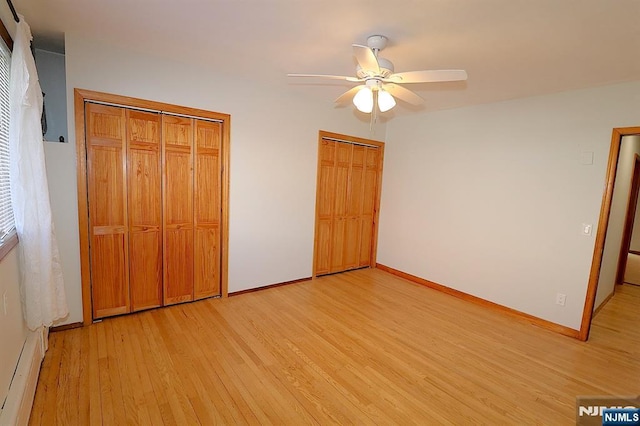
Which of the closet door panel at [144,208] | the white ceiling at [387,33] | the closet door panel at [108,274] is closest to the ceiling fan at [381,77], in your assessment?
the white ceiling at [387,33]

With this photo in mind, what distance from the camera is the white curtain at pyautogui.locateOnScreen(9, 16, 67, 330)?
1818mm

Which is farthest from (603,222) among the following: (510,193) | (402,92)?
(402,92)

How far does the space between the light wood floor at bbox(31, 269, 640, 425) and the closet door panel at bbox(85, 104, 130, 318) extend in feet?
0.99

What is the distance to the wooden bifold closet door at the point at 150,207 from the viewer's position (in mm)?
2691

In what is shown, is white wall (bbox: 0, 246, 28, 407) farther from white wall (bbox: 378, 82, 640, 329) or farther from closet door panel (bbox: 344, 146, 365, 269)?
white wall (bbox: 378, 82, 640, 329)

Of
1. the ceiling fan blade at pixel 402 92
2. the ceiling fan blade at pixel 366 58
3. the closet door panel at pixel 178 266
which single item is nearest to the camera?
the ceiling fan blade at pixel 366 58

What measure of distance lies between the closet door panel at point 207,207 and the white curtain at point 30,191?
1259 mm

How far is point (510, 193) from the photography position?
3436 mm

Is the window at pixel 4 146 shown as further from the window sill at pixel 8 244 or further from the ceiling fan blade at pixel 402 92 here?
the ceiling fan blade at pixel 402 92

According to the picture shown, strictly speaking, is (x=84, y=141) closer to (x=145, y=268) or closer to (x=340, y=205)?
(x=145, y=268)

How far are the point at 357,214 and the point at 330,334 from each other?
226 centimetres

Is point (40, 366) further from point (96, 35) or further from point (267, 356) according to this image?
point (96, 35)

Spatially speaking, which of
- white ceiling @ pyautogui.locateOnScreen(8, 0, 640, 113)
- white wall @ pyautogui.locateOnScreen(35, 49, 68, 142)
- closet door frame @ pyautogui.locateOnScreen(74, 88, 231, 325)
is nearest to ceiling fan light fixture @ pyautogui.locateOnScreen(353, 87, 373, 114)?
white ceiling @ pyautogui.locateOnScreen(8, 0, 640, 113)

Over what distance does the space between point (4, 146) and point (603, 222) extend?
473 cm
